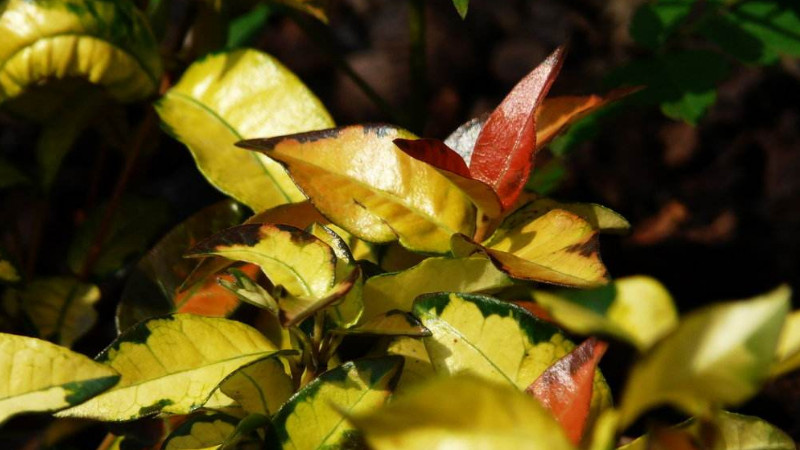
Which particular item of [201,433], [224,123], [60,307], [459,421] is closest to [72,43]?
[224,123]

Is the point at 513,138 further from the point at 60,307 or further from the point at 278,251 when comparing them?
the point at 60,307

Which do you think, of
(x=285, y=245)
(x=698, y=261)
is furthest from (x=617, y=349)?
(x=285, y=245)

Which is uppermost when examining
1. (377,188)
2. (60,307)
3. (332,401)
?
(377,188)

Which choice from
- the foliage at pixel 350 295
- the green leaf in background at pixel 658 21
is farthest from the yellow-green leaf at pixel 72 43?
the green leaf in background at pixel 658 21

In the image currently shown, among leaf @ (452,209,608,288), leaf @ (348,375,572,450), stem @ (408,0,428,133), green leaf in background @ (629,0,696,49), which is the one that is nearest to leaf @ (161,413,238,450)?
leaf @ (452,209,608,288)

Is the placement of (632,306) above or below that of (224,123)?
above

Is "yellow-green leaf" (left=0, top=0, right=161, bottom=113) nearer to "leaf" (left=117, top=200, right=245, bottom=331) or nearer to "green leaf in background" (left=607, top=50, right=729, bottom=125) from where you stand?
"leaf" (left=117, top=200, right=245, bottom=331)

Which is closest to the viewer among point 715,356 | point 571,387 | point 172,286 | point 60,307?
point 715,356
